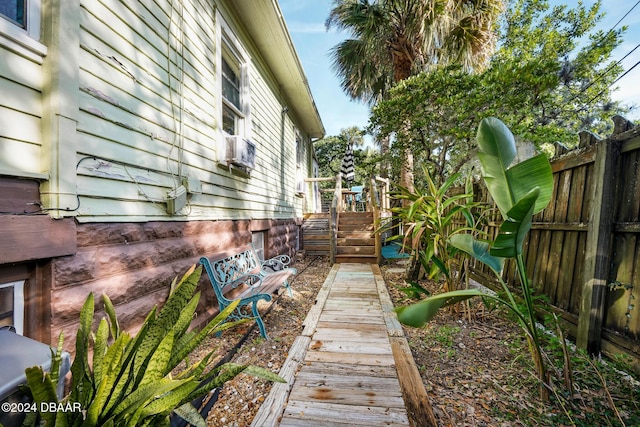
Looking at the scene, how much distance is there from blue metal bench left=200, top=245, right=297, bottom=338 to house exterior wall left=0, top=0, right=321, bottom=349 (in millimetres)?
233

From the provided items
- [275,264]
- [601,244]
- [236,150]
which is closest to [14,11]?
[236,150]

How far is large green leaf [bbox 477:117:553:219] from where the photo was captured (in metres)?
1.60

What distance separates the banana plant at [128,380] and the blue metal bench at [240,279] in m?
1.21

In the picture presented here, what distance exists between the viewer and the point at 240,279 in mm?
3316

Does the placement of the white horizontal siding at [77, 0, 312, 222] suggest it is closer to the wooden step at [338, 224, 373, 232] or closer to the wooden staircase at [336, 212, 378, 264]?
the wooden staircase at [336, 212, 378, 264]

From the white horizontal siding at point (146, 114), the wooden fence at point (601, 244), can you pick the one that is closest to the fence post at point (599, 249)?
the wooden fence at point (601, 244)

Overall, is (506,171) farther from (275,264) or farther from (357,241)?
(357,241)

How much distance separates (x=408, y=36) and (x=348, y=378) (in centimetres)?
833

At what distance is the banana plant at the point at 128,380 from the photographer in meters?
0.94

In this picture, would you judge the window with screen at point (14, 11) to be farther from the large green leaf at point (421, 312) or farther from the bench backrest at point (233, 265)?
the large green leaf at point (421, 312)

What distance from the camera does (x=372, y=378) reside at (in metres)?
2.00

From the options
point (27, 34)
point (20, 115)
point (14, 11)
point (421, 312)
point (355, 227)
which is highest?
point (14, 11)

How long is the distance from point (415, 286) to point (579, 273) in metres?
1.49

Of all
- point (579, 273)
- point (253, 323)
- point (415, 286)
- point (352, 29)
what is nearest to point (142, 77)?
point (253, 323)
